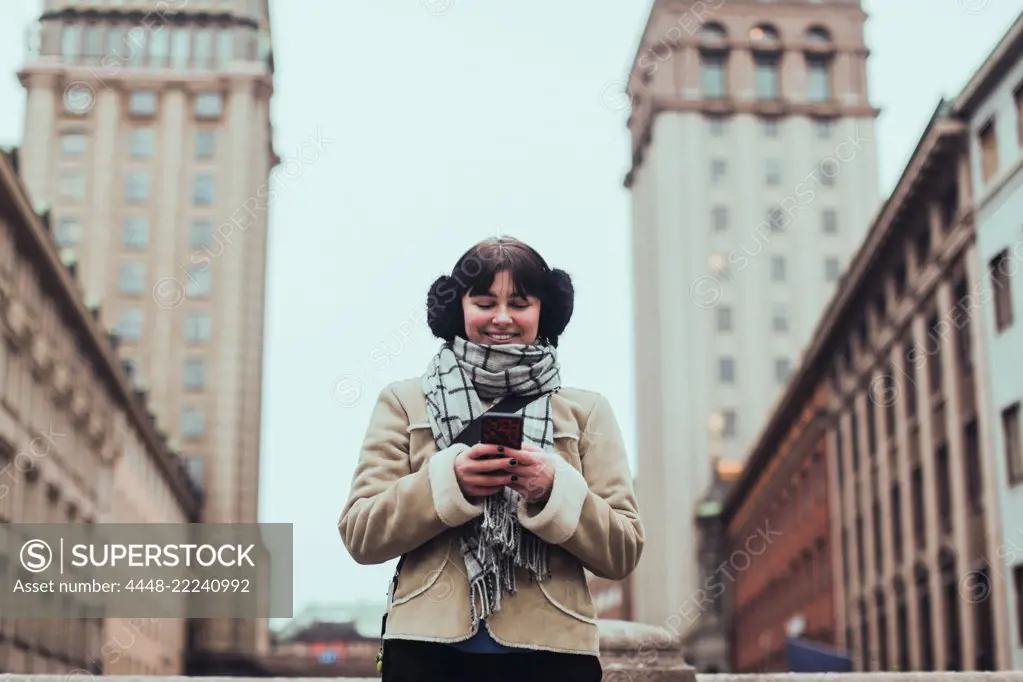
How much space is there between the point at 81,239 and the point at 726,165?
3788 centimetres

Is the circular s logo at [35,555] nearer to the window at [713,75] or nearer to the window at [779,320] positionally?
the window at [779,320]

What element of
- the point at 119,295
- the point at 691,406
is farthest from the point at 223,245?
the point at 691,406

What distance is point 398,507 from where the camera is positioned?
399cm

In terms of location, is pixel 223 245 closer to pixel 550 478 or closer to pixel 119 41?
pixel 119 41

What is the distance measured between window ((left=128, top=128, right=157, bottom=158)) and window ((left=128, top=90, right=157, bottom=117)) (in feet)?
3.29

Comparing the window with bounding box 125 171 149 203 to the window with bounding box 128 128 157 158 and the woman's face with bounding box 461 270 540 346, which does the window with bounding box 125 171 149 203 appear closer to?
the window with bounding box 128 128 157 158

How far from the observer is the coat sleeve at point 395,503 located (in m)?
3.96

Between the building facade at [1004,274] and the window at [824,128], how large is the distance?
58718 mm

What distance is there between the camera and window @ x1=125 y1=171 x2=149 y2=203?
3511 inches

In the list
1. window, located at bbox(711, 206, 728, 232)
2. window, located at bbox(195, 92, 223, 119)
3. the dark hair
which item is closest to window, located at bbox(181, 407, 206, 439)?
window, located at bbox(195, 92, 223, 119)

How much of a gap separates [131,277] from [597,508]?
284 feet

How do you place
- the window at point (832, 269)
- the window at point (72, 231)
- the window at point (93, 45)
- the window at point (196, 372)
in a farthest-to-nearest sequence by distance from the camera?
the window at point (93, 45)
the window at point (832, 269)
the window at point (72, 231)
the window at point (196, 372)

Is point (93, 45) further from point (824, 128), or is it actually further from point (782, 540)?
point (782, 540)

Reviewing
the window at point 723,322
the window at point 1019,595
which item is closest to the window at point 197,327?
the window at point 723,322
